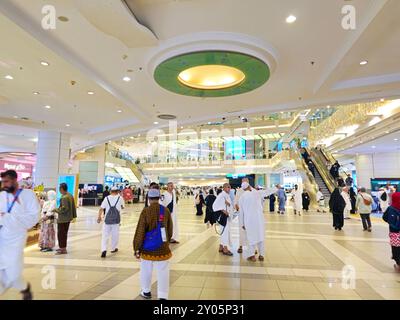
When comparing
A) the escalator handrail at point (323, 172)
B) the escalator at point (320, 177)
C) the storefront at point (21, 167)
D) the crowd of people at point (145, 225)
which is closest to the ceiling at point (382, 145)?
the escalator handrail at point (323, 172)

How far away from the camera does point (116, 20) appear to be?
4.43 metres

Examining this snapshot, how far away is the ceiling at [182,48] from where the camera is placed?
4620mm

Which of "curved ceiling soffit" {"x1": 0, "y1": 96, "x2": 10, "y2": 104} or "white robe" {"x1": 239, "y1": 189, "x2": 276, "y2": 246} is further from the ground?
"curved ceiling soffit" {"x1": 0, "y1": 96, "x2": 10, "y2": 104}

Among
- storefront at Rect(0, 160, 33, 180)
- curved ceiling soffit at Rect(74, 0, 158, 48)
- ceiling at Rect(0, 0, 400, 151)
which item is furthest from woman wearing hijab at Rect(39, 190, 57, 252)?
storefront at Rect(0, 160, 33, 180)

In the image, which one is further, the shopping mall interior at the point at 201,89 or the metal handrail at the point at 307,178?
the metal handrail at the point at 307,178

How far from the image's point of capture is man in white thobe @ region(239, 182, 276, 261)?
17.8 ft

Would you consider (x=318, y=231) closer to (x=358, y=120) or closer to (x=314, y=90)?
Result: (x=314, y=90)

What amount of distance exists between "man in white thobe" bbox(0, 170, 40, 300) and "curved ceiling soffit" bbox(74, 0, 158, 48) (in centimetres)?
274

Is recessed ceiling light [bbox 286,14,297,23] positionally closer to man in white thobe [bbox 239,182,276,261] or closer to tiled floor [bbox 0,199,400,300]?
man in white thobe [bbox 239,182,276,261]

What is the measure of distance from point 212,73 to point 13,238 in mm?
6233

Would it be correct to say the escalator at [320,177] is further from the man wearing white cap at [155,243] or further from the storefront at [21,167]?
the storefront at [21,167]

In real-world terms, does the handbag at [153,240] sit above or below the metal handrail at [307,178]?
below

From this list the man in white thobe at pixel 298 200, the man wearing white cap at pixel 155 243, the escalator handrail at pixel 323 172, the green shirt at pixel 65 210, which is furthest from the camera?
the escalator handrail at pixel 323 172
